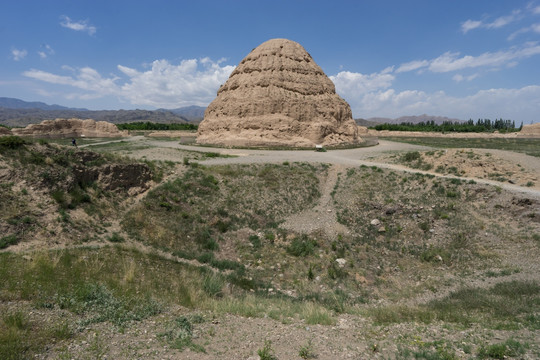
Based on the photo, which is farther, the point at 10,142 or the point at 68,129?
the point at 68,129

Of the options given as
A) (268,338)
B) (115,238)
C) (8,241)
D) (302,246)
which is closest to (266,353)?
(268,338)

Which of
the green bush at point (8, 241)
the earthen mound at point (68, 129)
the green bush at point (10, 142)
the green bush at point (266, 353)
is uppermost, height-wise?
the earthen mound at point (68, 129)

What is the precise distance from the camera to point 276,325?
7551mm

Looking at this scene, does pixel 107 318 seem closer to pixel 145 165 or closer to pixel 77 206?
pixel 77 206

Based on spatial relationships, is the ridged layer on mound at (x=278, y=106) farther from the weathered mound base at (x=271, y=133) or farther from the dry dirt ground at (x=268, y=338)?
the dry dirt ground at (x=268, y=338)

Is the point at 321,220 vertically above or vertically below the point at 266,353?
below

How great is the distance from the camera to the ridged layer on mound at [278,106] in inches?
1430

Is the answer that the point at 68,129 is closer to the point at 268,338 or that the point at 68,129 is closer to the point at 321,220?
the point at 321,220

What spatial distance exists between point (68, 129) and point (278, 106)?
41.5 meters

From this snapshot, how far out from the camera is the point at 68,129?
52594mm

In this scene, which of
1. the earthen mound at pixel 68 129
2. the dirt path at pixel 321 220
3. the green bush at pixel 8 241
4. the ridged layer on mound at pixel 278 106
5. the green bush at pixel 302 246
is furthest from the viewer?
the earthen mound at pixel 68 129

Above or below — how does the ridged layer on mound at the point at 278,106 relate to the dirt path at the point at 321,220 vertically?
above

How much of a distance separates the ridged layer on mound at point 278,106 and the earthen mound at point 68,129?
27.0 meters

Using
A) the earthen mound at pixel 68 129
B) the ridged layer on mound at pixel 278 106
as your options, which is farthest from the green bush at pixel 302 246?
the earthen mound at pixel 68 129
